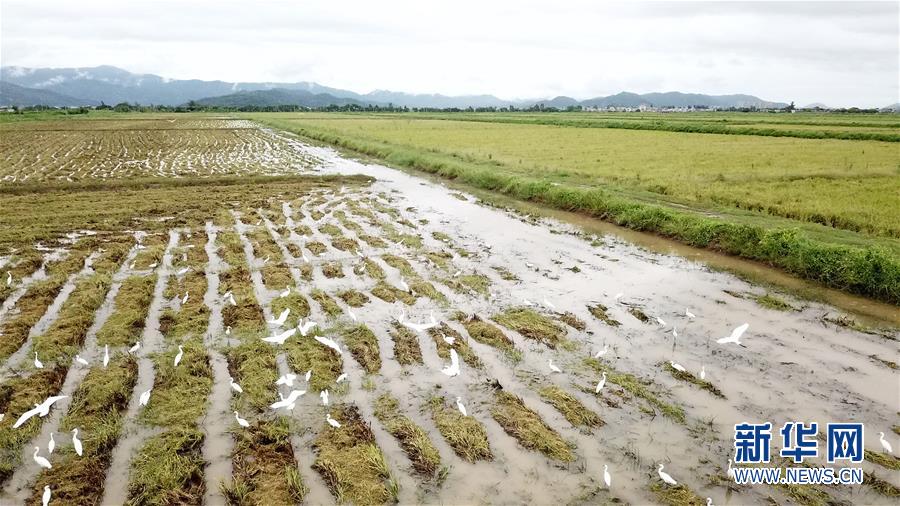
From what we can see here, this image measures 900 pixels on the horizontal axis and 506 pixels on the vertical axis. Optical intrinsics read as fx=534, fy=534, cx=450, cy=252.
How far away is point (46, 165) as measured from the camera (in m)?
24.5

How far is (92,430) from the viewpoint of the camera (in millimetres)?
5168

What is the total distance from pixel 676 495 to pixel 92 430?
17.8 feet

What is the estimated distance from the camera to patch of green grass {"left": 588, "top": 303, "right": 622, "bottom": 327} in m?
8.05

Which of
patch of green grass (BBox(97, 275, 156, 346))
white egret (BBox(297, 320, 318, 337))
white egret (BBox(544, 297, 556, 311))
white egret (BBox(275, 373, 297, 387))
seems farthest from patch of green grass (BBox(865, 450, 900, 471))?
patch of green grass (BBox(97, 275, 156, 346))

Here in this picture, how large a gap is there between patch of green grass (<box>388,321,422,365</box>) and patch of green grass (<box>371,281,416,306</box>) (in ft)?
3.12

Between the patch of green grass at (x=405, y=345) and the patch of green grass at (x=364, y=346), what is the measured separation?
10.4 inches

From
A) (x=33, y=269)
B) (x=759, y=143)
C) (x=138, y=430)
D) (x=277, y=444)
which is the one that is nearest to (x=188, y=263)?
(x=33, y=269)

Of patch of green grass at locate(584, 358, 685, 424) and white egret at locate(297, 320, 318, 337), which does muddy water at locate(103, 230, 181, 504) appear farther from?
patch of green grass at locate(584, 358, 685, 424)

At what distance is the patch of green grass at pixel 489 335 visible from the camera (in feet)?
23.1

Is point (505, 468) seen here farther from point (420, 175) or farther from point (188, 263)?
point (420, 175)

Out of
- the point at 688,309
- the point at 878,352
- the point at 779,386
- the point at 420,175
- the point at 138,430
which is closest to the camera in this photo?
the point at 138,430

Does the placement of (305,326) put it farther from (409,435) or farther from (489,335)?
(409,435)

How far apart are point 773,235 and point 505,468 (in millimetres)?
8888

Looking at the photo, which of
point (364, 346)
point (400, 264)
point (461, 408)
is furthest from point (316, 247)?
point (461, 408)
